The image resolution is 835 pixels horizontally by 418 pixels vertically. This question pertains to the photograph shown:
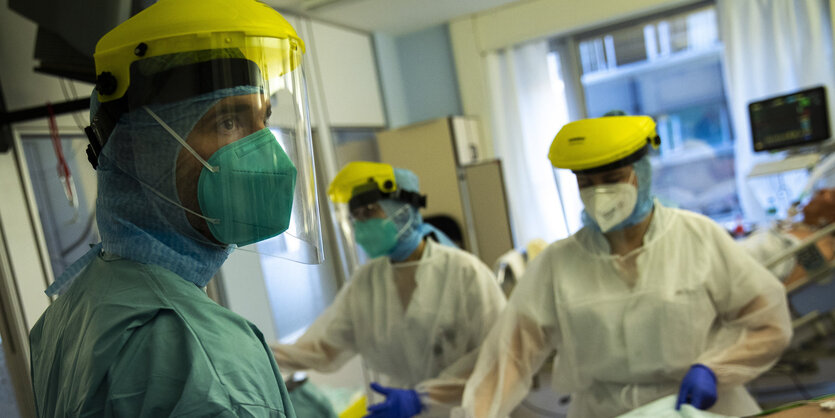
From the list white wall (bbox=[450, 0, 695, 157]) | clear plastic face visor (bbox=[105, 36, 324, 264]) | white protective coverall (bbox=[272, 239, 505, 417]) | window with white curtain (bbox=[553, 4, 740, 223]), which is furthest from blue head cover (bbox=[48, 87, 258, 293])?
window with white curtain (bbox=[553, 4, 740, 223])

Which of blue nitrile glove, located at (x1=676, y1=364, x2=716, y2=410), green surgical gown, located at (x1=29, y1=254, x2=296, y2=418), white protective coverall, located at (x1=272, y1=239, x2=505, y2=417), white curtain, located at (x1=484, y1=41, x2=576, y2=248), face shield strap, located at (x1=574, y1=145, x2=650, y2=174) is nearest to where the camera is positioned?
green surgical gown, located at (x1=29, y1=254, x2=296, y2=418)

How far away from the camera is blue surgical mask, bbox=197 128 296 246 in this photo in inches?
36.5

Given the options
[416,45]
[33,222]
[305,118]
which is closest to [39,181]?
[33,222]

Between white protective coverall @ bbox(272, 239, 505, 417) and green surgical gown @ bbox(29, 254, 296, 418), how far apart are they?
51.1 inches

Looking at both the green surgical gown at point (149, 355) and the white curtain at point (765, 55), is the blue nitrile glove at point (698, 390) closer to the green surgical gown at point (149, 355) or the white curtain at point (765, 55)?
the green surgical gown at point (149, 355)

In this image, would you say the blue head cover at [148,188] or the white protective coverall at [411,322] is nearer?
the blue head cover at [148,188]

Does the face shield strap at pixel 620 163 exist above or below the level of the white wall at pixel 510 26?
below

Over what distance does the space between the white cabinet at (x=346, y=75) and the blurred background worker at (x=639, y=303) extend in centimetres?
318

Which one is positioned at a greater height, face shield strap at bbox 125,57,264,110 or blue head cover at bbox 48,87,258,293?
face shield strap at bbox 125,57,264,110

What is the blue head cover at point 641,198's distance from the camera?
1.76 meters

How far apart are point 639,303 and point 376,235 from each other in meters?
1.00

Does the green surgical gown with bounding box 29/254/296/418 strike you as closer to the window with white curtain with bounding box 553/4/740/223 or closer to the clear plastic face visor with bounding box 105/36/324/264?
the clear plastic face visor with bounding box 105/36/324/264

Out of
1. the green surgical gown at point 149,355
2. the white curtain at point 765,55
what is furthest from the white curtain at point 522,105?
the green surgical gown at point 149,355

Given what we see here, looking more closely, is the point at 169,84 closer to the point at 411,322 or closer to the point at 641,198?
the point at 641,198
